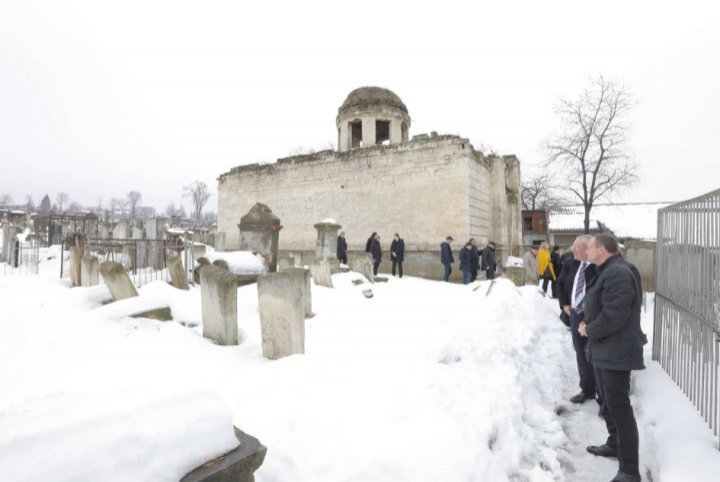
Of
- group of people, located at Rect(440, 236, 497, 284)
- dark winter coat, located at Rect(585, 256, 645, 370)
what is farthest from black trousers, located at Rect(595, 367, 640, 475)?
group of people, located at Rect(440, 236, 497, 284)

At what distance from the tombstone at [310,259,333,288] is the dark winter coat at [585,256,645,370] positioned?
609 centimetres

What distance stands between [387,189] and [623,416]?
1330 cm

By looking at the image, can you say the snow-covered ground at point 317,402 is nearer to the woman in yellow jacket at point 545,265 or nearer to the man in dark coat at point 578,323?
the man in dark coat at point 578,323

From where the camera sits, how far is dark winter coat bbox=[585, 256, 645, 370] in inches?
112

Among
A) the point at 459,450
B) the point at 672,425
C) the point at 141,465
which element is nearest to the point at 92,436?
the point at 141,465

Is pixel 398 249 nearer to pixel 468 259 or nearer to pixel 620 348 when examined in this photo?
pixel 468 259

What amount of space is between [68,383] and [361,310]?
15.1 ft

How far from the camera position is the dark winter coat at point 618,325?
285 centimetres

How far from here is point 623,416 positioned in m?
2.85

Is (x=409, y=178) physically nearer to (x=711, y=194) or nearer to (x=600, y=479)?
(x=711, y=194)

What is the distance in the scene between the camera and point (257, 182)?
19.4 meters

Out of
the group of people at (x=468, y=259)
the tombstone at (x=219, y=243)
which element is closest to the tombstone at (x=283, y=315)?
the group of people at (x=468, y=259)

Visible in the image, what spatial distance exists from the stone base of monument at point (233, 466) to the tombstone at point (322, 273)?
665cm

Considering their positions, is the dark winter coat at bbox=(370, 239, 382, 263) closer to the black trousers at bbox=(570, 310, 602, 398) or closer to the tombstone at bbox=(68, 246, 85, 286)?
the tombstone at bbox=(68, 246, 85, 286)
